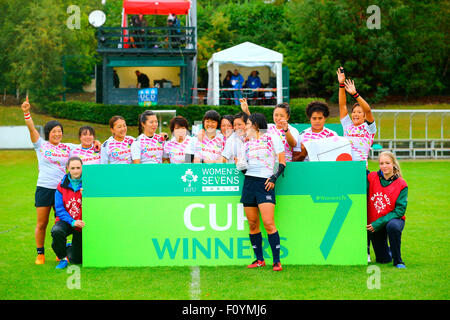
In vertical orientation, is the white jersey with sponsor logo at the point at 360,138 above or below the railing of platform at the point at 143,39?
below

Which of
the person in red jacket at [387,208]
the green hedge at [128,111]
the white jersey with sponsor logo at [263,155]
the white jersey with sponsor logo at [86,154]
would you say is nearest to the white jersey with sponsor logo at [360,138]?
the person in red jacket at [387,208]

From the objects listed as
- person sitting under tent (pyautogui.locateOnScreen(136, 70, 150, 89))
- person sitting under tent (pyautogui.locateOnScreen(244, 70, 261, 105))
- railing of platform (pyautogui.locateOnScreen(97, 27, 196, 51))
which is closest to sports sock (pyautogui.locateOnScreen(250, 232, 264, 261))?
person sitting under tent (pyautogui.locateOnScreen(244, 70, 261, 105))

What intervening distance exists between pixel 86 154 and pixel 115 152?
1.21 ft

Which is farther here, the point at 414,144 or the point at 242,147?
the point at 414,144

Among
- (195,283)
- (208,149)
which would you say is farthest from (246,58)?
(195,283)

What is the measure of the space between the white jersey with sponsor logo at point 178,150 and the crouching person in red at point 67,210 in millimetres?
1170

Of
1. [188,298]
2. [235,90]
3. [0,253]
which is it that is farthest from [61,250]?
[235,90]

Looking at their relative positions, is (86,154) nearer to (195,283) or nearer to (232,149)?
(232,149)

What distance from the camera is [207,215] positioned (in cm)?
652

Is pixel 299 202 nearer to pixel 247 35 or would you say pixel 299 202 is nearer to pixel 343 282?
pixel 343 282

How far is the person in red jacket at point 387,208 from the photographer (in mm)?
6438

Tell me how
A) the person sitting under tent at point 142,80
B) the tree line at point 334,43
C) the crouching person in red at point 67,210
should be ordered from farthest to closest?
the tree line at point 334,43, the person sitting under tent at point 142,80, the crouching person in red at point 67,210

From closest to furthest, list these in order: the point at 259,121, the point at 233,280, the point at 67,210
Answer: the point at 233,280
the point at 259,121
the point at 67,210

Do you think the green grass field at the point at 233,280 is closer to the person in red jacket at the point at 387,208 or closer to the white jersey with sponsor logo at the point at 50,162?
the person in red jacket at the point at 387,208
